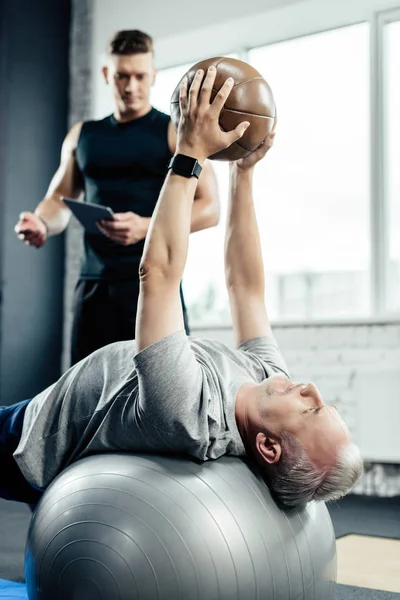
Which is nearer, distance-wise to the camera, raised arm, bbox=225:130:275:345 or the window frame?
raised arm, bbox=225:130:275:345

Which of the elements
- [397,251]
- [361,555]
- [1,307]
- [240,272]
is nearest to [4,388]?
[1,307]

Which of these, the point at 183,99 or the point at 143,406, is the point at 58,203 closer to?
the point at 183,99

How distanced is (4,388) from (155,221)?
337 centimetres

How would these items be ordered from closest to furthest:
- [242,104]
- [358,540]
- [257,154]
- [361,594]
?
[242,104], [257,154], [361,594], [358,540]

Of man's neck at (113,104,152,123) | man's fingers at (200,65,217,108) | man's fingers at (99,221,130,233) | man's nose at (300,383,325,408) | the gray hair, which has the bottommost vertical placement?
the gray hair

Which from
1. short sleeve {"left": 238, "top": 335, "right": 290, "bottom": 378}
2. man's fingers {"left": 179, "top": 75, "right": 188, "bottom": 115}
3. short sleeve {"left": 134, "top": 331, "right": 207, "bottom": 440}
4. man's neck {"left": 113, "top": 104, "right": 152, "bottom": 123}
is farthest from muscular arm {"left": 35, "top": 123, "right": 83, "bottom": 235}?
short sleeve {"left": 134, "top": 331, "right": 207, "bottom": 440}

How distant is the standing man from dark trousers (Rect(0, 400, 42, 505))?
2.47 feet

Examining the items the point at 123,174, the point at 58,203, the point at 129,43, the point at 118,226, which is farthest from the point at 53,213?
the point at 129,43

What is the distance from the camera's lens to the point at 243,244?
5.80 feet

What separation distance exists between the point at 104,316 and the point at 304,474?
1141 millimetres

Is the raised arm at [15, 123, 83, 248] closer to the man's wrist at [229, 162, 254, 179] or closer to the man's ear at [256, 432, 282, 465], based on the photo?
the man's wrist at [229, 162, 254, 179]

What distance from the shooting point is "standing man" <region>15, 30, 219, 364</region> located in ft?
7.88

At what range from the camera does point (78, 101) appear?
4.97m

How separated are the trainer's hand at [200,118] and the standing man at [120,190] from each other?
932 mm
